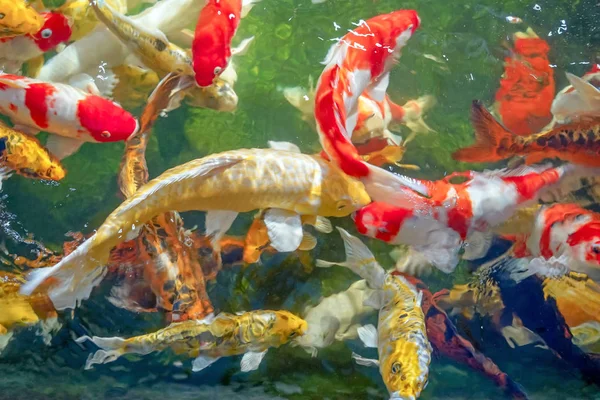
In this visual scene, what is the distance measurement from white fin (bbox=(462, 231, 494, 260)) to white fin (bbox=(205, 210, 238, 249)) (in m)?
0.69

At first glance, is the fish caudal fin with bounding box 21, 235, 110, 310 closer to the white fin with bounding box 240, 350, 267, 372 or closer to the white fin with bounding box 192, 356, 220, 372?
the white fin with bounding box 192, 356, 220, 372

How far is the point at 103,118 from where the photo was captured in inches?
62.6

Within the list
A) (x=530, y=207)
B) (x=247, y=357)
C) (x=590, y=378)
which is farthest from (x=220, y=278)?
(x=590, y=378)

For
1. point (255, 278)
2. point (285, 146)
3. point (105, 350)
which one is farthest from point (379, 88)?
point (105, 350)

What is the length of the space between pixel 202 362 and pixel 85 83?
89 cm

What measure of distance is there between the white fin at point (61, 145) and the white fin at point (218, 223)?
45 centimetres

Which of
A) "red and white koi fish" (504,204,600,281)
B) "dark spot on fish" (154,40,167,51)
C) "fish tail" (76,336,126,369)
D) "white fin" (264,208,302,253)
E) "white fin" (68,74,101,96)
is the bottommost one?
"fish tail" (76,336,126,369)

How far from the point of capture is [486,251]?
171cm

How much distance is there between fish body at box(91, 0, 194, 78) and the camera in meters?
1.65

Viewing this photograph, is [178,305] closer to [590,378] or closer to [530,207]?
[530,207]

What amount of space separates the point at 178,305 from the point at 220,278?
0.14 m

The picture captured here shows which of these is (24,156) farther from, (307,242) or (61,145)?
(307,242)

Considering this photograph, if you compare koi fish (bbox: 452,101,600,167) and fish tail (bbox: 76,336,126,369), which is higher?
koi fish (bbox: 452,101,600,167)

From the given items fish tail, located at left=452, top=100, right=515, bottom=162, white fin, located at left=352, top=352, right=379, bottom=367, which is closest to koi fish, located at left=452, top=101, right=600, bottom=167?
fish tail, located at left=452, top=100, right=515, bottom=162
